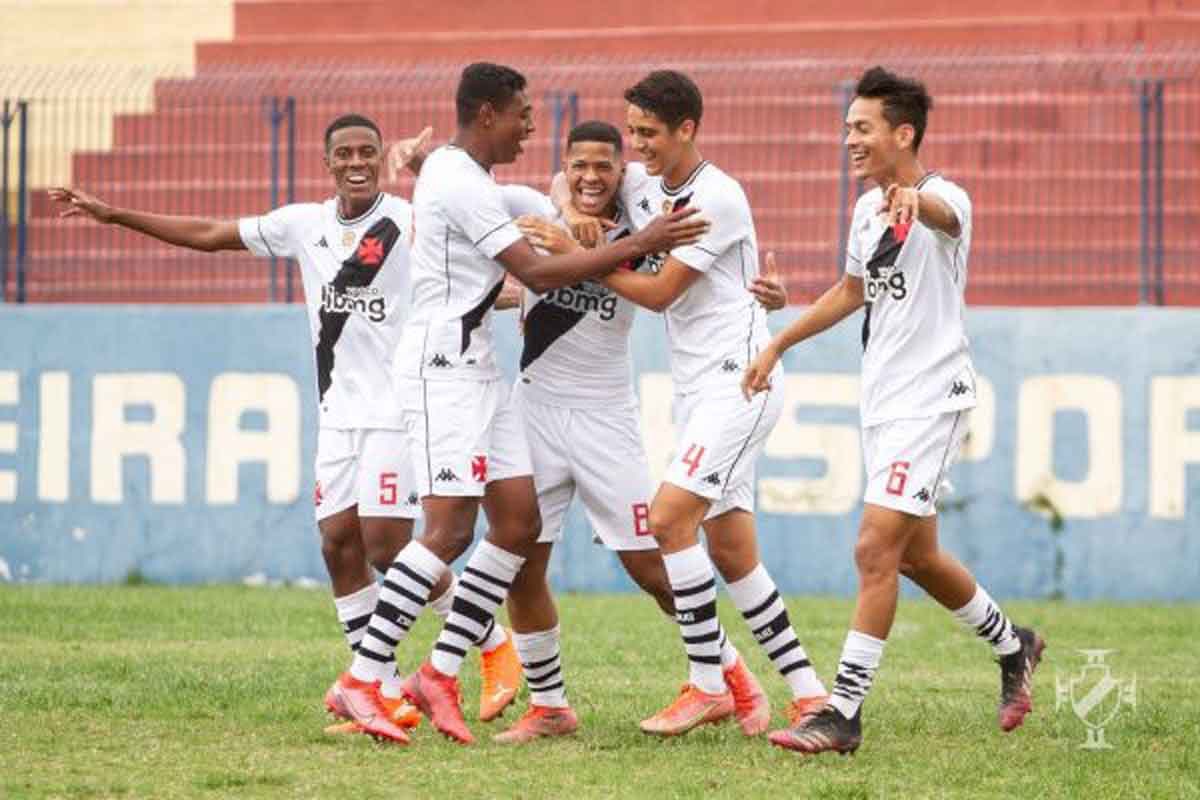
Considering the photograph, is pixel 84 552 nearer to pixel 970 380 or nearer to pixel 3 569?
pixel 3 569

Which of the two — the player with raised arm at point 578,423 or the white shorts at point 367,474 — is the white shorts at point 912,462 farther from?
the white shorts at point 367,474

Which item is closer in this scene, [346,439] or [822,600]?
[346,439]

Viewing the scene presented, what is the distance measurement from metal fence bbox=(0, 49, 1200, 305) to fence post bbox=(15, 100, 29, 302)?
2cm

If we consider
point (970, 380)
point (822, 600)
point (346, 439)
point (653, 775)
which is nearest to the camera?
point (653, 775)

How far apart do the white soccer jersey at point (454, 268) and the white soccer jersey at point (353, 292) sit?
2.47 feet

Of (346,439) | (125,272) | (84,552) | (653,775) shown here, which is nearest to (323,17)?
(125,272)

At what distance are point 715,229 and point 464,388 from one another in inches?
41.8

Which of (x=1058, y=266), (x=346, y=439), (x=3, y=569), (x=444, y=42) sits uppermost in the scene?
(x=444, y=42)

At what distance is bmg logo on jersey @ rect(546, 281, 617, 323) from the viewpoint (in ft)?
31.0

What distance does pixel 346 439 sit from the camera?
9.98 m

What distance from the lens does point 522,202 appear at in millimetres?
9367

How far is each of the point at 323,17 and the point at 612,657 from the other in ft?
46.1

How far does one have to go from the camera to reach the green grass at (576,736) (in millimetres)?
8078

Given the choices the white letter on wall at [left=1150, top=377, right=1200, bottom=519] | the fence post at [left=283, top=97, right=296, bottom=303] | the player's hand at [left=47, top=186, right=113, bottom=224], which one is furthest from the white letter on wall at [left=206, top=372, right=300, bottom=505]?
the player's hand at [left=47, top=186, right=113, bottom=224]
